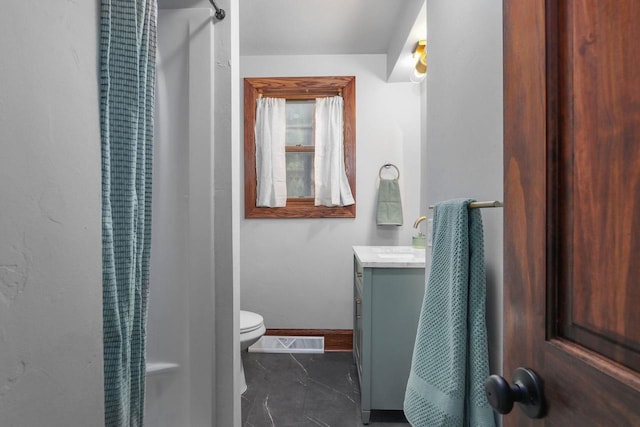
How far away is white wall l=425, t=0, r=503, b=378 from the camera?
901 mm

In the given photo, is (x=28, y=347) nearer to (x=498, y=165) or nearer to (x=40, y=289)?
(x=40, y=289)

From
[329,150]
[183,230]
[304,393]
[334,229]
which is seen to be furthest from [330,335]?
[183,230]

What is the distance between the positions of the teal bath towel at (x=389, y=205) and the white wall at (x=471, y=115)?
137cm

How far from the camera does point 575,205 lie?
0.44 metres

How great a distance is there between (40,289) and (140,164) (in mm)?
532

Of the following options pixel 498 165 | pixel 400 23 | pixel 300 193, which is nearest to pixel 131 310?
pixel 498 165

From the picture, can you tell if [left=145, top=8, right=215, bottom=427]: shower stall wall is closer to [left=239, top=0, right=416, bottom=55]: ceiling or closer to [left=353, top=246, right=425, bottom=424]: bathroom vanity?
[left=353, top=246, right=425, bottom=424]: bathroom vanity

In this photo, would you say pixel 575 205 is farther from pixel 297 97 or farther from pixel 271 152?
pixel 297 97

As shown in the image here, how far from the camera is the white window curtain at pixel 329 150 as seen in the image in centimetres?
280

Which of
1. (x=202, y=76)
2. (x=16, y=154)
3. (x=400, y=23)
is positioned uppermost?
(x=400, y=23)

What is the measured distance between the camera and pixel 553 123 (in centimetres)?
47

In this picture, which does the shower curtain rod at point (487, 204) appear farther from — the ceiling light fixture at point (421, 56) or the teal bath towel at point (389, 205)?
the teal bath towel at point (389, 205)

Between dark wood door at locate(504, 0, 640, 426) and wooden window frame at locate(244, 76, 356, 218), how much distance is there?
2.26m

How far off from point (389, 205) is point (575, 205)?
2.32m
